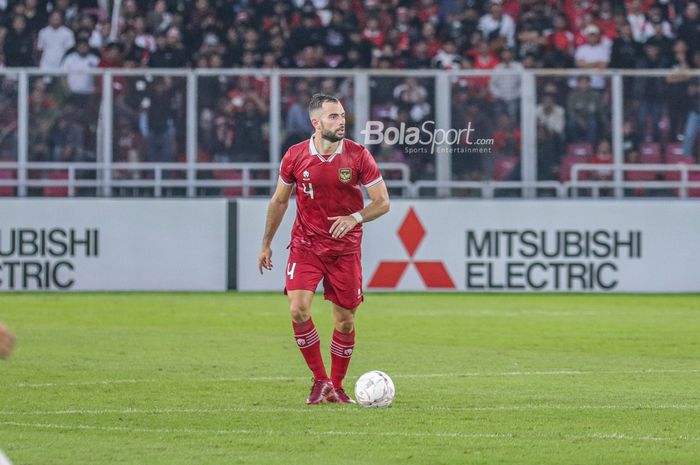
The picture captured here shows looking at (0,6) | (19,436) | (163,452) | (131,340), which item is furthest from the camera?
(0,6)

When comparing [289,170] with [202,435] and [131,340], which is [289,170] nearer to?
[202,435]

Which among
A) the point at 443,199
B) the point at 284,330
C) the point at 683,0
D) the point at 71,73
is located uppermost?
the point at 683,0

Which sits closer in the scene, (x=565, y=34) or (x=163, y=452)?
(x=163, y=452)

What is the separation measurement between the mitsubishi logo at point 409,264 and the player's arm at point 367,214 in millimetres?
11976

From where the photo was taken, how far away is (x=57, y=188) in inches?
888

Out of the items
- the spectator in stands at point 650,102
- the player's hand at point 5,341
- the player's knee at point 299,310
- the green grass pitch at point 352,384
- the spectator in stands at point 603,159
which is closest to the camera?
the player's hand at point 5,341

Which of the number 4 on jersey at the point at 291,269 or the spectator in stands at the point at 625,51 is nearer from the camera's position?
the number 4 on jersey at the point at 291,269

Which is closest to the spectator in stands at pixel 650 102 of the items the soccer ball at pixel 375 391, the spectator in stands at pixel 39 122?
the spectator in stands at pixel 39 122

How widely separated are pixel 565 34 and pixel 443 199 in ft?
17.5

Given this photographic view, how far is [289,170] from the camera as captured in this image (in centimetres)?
1067

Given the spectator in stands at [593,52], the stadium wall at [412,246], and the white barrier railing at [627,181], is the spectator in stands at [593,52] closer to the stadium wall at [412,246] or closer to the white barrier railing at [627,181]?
the white barrier railing at [627,181]

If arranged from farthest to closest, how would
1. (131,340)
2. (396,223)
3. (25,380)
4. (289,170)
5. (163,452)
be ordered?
(396,223), (131,340), (25,380), (289,170), (163,452)

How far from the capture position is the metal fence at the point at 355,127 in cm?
2255

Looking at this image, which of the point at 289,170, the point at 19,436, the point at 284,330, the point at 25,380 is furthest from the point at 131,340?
the point at 19,436
